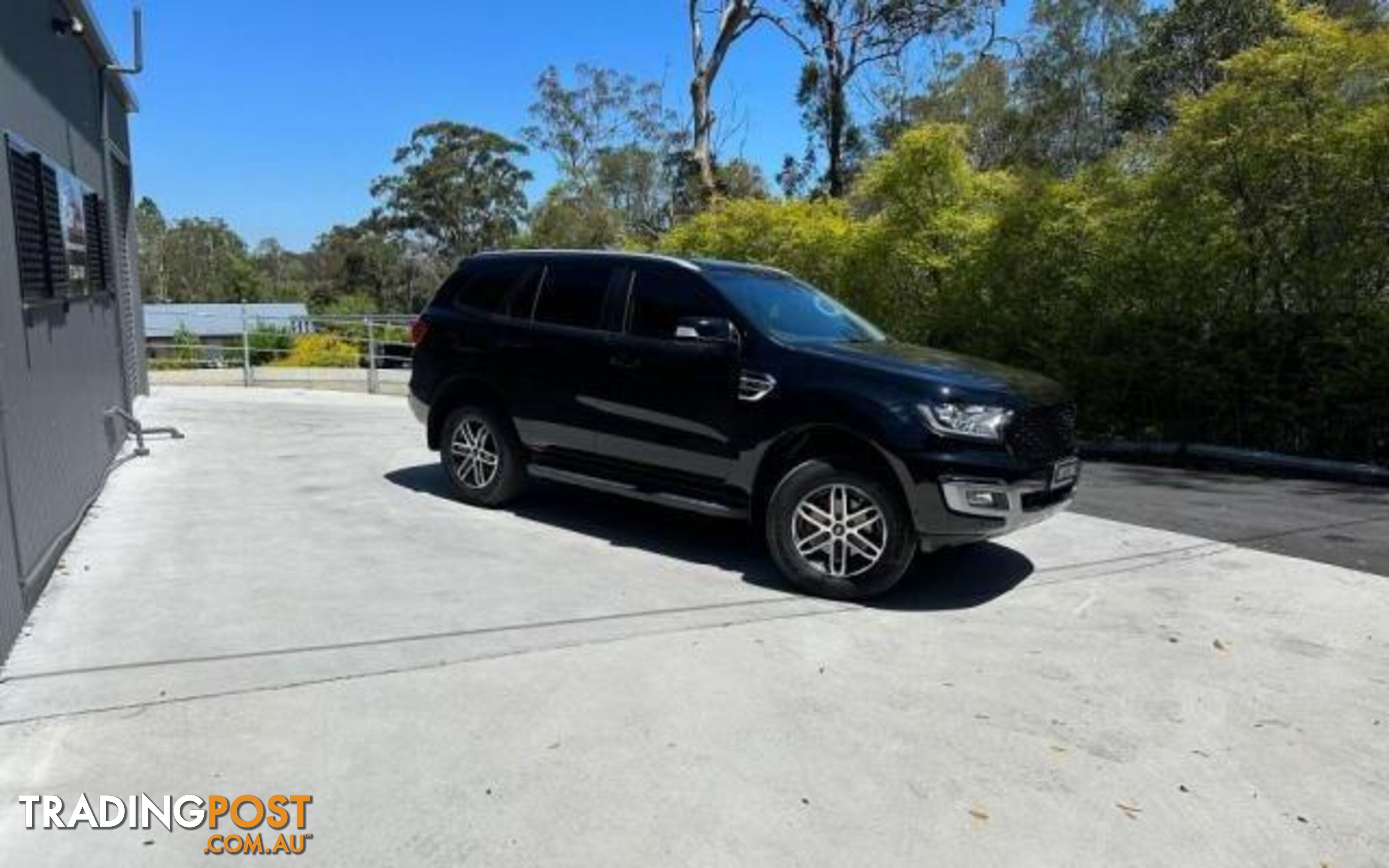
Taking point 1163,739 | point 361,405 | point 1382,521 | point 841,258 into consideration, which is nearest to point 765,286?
point 1163,739

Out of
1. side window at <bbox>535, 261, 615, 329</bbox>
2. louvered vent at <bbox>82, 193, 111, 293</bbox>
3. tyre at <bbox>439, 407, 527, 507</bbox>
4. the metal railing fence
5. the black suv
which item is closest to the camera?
the black suv

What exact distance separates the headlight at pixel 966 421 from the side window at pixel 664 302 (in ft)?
4.77

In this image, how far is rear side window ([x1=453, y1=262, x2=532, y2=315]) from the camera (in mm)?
7145

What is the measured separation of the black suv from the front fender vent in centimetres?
1

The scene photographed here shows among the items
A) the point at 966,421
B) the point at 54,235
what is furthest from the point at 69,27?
the point at 966,421

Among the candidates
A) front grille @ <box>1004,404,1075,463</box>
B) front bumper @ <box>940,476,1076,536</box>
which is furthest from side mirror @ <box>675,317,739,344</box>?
front grille @ <box>1004,404,1075,463</box>

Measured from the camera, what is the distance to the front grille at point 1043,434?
Answer: 205 inches

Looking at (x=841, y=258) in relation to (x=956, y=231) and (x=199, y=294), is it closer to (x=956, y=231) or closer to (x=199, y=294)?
(x=956, y=231)

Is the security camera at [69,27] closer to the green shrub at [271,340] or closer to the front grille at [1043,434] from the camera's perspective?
the front grille at [1043,434]

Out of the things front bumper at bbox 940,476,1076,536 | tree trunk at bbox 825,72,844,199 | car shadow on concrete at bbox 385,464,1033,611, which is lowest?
car shadow on concrete at bbox 385,464,1033,611

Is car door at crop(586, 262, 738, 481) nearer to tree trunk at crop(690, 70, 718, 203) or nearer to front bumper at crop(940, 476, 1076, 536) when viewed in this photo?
front bumper at crop(940, 476, 1076, 536)

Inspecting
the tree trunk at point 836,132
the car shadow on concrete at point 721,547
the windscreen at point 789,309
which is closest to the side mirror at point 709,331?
the windscreen at point 789,309

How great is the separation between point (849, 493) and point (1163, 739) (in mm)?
1951

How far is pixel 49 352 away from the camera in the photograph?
6016mm
